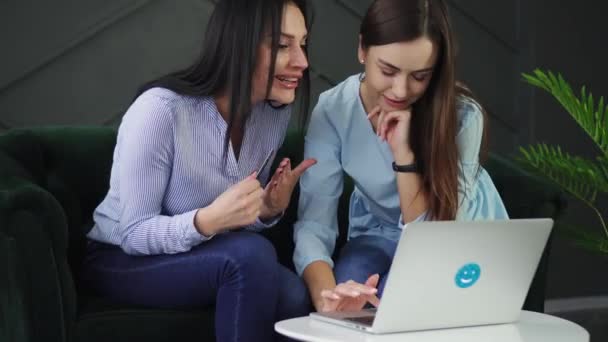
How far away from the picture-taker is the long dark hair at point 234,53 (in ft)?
7.54

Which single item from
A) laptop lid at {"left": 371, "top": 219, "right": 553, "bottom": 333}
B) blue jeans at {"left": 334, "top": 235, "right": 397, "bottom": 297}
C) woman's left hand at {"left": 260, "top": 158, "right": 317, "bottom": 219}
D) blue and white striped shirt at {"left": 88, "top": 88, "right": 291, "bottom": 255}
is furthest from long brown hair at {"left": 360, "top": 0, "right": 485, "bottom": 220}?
laptop lid at {"left": 371, "top": 219, "right": 553, "bottom": 333}

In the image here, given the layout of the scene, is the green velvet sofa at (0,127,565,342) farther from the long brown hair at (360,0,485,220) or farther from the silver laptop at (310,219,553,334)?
the silver laptop at (310,219,553,334)

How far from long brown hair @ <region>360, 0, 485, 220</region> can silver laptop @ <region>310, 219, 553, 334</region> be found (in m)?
0.50

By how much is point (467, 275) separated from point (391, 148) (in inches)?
27.6

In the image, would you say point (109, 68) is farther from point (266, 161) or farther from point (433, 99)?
point (433, 99)

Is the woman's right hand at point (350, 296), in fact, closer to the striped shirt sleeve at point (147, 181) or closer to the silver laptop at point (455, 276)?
the silver laptop at point (455, 276)

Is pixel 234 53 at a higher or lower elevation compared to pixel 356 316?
higher

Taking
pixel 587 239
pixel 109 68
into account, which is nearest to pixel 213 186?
pixel 109 68

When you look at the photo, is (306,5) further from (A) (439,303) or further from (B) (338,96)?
(A) (439,303)

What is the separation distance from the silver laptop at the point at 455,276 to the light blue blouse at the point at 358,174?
54 centimetres

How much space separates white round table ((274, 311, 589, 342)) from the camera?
5.66ft

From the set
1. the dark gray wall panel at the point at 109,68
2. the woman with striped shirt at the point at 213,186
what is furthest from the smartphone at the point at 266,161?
the dark gray wall panel at the point at 109,68

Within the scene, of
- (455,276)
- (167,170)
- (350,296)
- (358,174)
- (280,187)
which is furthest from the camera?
(358,174)

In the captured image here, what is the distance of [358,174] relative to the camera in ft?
8.39
